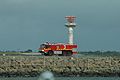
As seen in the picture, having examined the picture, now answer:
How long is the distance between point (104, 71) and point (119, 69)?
5.31 feet

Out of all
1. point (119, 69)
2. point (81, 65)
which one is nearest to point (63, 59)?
point (81, 65)

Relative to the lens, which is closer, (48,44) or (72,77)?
(72,77)

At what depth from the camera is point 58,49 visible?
57062 mm

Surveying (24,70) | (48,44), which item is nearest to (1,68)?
(24,70)

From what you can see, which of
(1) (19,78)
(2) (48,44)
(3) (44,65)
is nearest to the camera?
(1) (19,78)

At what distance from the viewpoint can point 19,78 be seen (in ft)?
136

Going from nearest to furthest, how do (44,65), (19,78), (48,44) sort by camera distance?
1. (19,78)
2. (44,65)
3. (48,44)

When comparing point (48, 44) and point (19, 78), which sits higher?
point (48, 44)

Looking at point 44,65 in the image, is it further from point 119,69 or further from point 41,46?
point 41,46

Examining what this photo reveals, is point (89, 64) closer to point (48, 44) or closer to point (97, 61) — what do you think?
point (97, 61)

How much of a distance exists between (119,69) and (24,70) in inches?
348

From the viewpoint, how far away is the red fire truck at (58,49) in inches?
2246

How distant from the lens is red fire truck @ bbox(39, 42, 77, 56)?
57.0 meters

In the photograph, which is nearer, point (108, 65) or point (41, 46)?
point (108, 65)
